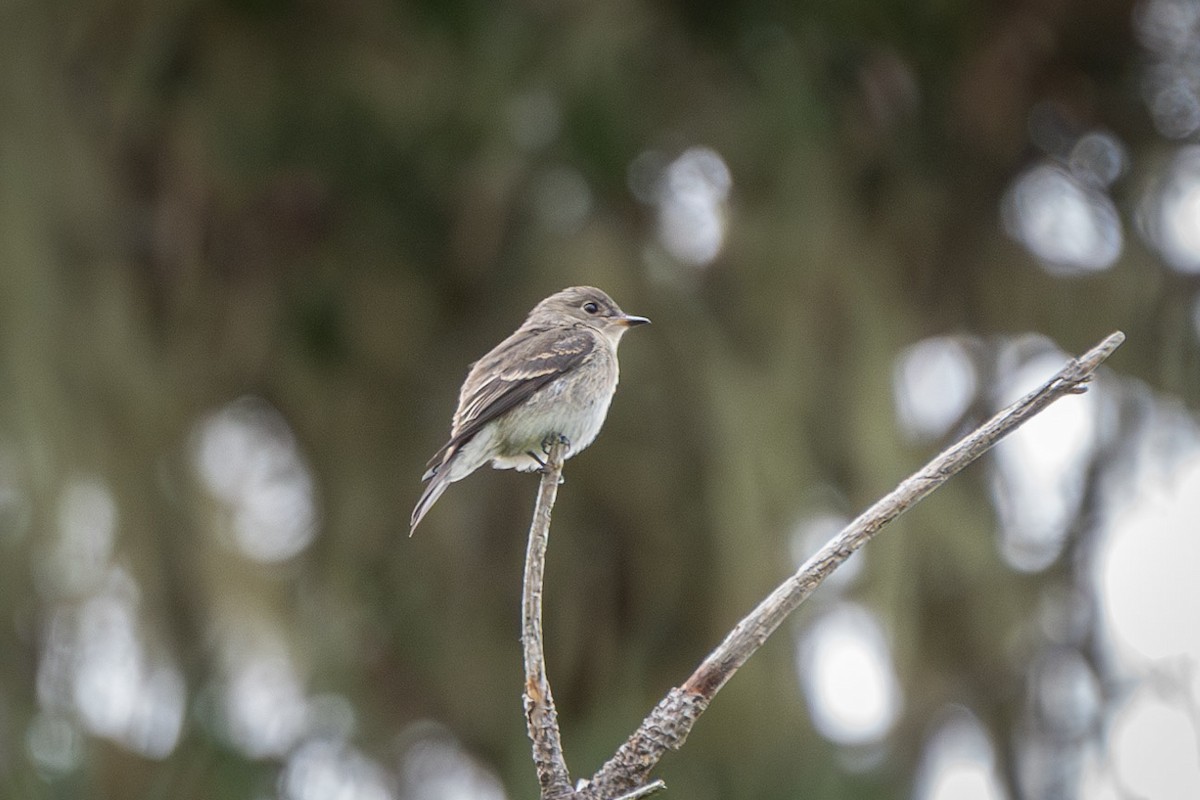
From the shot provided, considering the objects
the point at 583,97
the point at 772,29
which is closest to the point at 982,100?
the point at 772,29

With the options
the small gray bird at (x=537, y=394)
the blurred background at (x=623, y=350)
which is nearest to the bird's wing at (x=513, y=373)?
the small gray bird at (x=537, y=394)

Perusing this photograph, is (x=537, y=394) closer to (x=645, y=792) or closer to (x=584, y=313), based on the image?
(x=584, y=313)

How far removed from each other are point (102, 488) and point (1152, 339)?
10.3ft

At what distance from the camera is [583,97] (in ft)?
14.9

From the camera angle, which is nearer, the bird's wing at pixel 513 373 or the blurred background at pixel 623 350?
the bird's wing at pixel 513 373

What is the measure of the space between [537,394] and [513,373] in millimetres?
61

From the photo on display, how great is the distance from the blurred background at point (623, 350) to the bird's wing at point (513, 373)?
110 cm

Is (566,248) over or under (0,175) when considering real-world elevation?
under

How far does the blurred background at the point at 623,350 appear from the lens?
443 cm

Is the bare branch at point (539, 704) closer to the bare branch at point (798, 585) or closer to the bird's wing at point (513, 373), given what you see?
the bare branch at point (798, 585)

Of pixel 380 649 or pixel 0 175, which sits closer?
pixel 0 175

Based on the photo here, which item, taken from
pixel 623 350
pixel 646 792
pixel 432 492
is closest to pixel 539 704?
pixel 646 792

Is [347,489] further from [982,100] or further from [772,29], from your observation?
[982,100]

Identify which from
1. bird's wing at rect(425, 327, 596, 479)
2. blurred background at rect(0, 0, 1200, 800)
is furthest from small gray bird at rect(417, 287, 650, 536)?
blurred background at rect(0, 0, 1200, 800)
